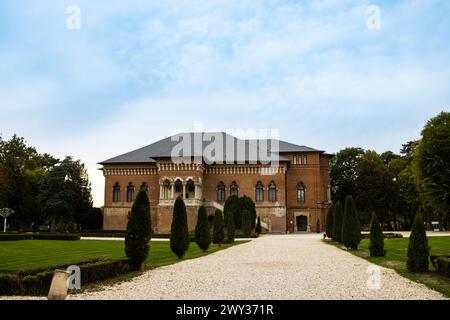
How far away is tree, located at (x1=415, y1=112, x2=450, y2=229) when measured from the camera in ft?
122

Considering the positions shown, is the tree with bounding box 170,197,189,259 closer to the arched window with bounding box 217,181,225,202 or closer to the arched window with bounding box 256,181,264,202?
the arched window with bounding box 256,181,264,202

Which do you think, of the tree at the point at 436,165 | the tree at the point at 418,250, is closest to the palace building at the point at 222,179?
the tree at the point at 436,165

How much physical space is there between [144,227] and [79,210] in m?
48.4

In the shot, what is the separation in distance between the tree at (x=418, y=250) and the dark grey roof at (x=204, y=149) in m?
38.9

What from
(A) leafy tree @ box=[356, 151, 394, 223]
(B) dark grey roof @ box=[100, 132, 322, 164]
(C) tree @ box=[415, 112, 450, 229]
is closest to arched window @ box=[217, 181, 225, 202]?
(B) dark grey roof @ box=[100, 132, 322, 164]

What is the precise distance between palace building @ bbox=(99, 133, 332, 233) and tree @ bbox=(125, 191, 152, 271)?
1365 inches

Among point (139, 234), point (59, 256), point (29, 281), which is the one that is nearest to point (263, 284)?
point (139, 234)

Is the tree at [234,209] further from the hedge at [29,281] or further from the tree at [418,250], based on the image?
the hedge at [29,281]

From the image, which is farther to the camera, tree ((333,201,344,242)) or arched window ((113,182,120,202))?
arched window ((113,182,120,202))

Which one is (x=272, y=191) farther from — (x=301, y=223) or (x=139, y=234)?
(x=139, y=234)

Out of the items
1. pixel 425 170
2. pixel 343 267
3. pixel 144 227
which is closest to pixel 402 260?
pixel 343 267

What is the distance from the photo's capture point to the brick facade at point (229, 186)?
51.5 meters

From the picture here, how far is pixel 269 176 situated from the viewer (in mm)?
53531
